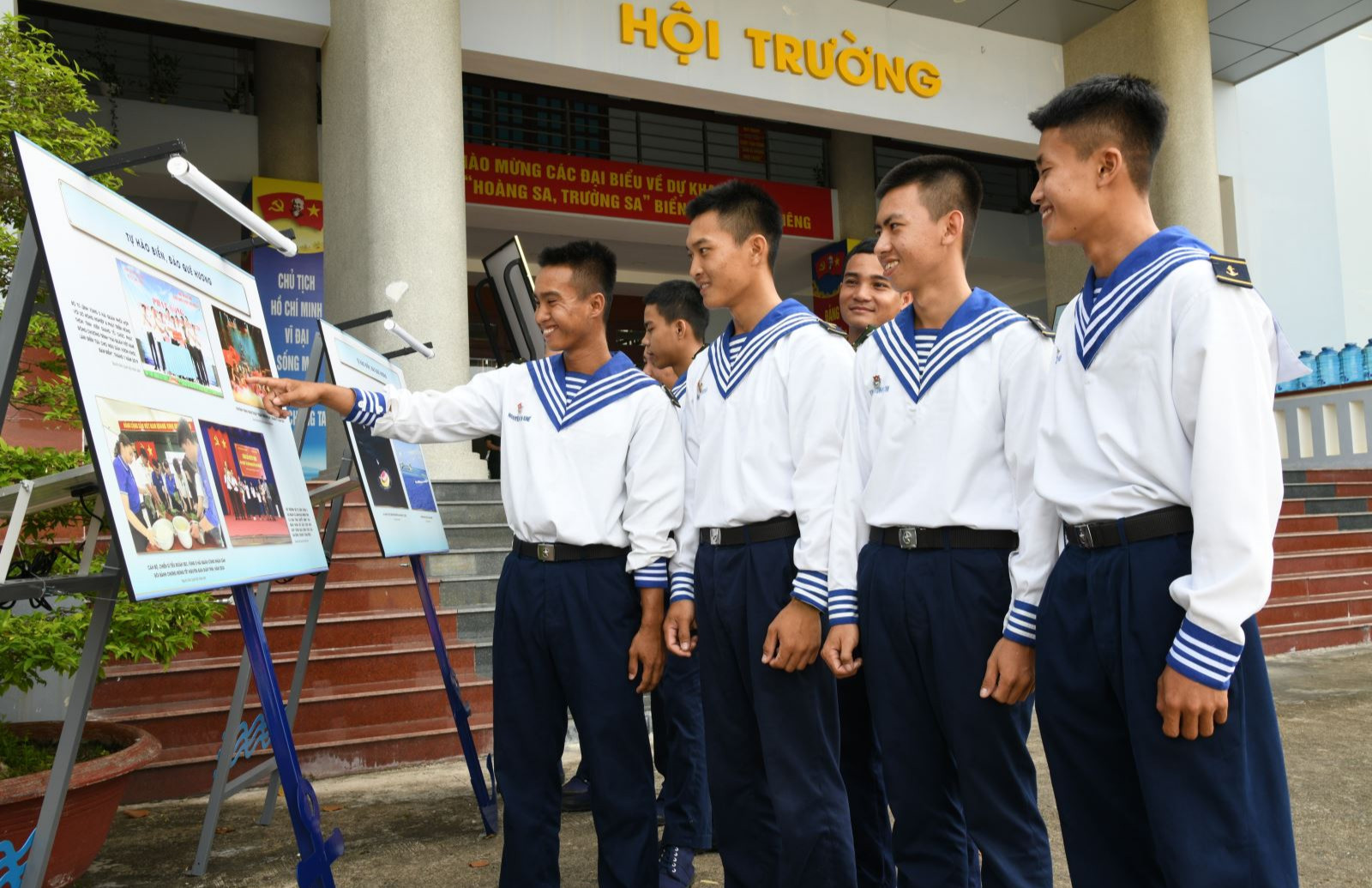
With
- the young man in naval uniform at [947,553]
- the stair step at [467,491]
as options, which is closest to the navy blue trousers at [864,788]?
the young man in naval uniform at [947,553]

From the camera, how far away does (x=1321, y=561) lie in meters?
6.78

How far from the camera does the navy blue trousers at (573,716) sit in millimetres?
2338

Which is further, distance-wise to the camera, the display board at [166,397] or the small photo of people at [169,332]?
the small photo of people at [169,332]

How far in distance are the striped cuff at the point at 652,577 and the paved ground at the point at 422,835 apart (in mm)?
883

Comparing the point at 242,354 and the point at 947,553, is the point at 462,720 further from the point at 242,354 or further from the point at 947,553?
the point at 947,553

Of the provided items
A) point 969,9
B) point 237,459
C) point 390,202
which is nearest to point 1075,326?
point 237,459

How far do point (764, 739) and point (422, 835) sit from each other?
1.49 metres

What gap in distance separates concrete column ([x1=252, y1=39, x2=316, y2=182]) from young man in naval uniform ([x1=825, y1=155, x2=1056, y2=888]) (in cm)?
711

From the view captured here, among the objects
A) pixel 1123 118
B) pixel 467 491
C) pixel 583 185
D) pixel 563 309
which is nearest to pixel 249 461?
pixel 563 309

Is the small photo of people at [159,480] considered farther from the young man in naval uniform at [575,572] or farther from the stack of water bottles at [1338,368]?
the stack of water bottles at [1338,368]

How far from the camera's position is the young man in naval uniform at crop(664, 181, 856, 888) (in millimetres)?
2074

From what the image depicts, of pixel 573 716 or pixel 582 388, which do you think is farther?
pixel 582 388

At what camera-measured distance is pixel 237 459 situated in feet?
7.09

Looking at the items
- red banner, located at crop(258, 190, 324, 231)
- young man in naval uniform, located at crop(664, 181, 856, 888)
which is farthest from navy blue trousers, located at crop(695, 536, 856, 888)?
red banner, located at crop(258, 190, 324, 231)
